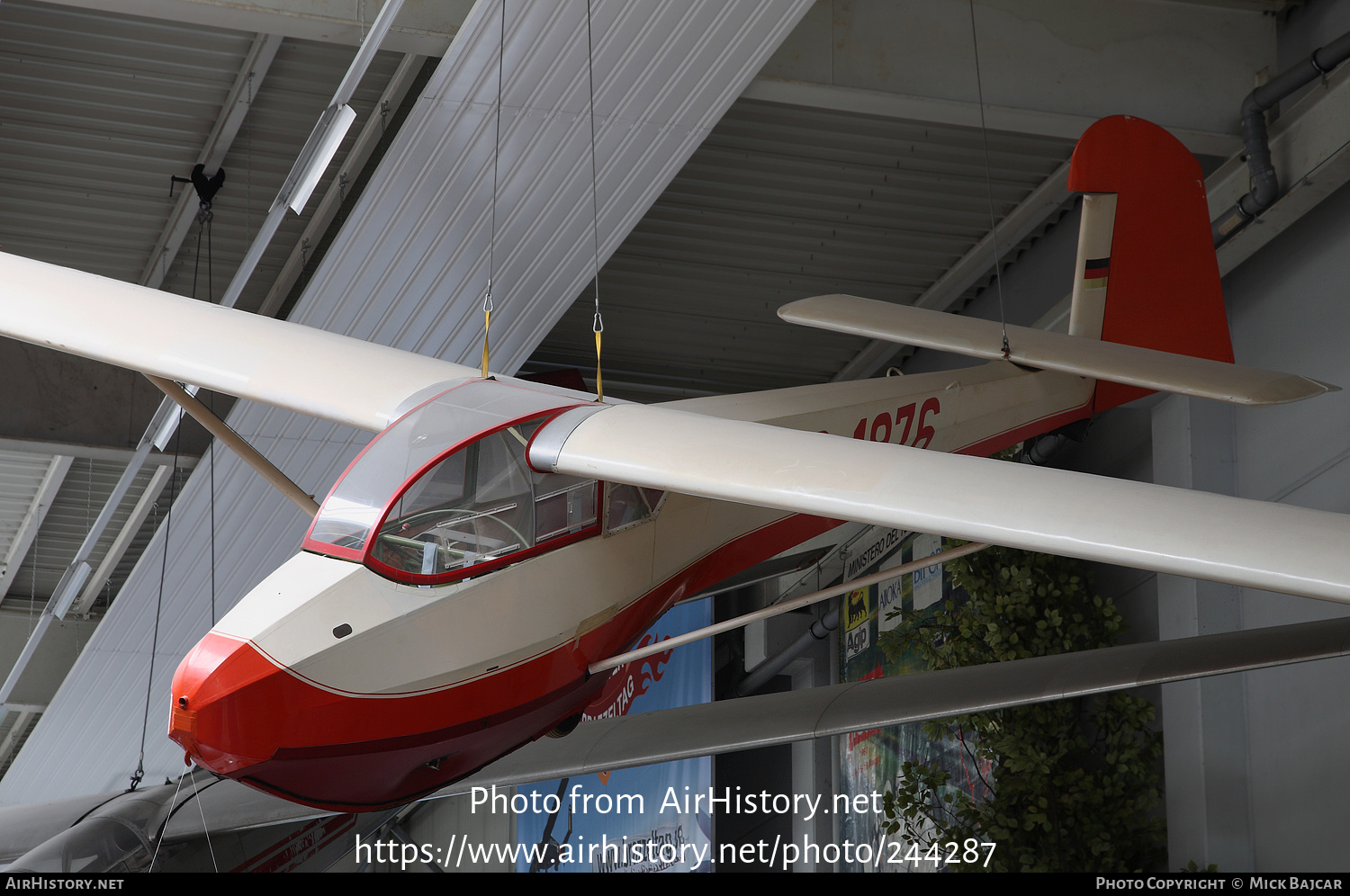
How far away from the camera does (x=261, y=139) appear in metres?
6.93

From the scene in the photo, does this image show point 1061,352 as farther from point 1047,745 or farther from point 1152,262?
point 1047,745

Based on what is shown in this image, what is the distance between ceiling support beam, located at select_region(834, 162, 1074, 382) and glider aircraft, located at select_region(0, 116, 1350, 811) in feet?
11.1

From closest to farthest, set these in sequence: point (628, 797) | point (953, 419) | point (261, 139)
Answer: point (953, 419)
point (261, 139)
point (628, 797)

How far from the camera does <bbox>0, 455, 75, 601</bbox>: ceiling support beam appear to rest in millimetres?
10523

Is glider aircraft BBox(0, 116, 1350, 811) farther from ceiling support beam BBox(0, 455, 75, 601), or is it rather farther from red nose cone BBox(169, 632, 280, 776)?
ceiling support beam BBox(0, 455, 75, 601)

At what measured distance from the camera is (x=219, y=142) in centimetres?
678

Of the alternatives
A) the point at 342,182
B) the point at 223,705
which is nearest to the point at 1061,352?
the point at 223,705

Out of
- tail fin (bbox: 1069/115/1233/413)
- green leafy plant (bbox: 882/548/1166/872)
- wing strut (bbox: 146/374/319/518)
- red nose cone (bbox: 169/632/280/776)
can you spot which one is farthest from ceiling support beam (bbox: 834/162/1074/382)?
red nose cone (bbox: 169/632/280/776)

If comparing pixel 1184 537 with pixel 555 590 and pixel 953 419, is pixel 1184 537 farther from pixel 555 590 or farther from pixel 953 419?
pixel 953 419

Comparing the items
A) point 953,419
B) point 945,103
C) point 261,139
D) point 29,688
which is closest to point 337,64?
point 261,139

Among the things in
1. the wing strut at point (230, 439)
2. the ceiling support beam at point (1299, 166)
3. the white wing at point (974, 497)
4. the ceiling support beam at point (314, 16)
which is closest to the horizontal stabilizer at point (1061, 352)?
the white wing at point (974, 497)

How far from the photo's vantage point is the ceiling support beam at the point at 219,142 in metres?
6.24

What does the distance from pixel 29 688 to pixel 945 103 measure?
11.5 metres

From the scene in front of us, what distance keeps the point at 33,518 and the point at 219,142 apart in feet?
20.9
